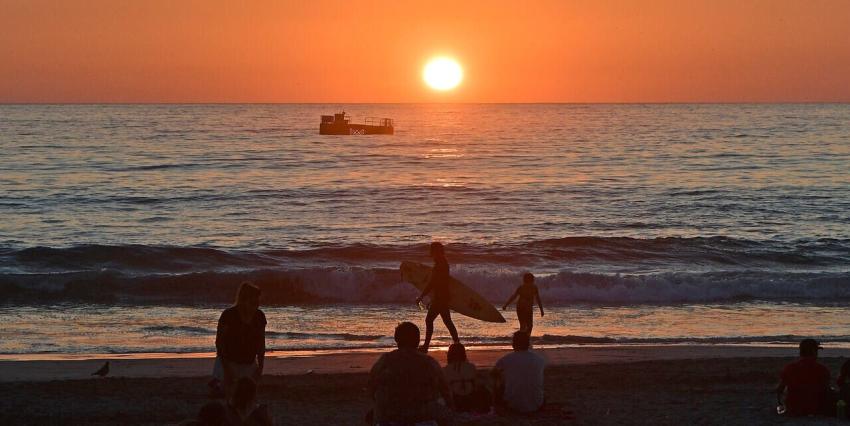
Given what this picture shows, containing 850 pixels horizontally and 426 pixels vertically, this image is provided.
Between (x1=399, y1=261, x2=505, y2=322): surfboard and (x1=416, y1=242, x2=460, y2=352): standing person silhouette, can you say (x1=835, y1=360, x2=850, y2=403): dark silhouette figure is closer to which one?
(x1=416, y1=242, x2=460, y2=352): standing person silhouette

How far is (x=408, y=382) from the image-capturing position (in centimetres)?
784

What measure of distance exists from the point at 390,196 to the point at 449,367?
36.0 metres

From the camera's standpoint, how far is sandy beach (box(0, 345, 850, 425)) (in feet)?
36.4

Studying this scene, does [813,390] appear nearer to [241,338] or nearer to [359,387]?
[359,387]

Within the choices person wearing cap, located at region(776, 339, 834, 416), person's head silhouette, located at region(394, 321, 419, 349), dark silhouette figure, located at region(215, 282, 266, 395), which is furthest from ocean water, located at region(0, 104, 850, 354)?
person's head silhouette, located at region(394, 321, 419, 349)

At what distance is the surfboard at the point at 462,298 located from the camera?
16.8 m

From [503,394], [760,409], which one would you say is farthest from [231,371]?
[760,409]

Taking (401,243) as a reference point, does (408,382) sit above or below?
above

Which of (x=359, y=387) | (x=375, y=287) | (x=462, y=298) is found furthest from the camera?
(x=375, y=287)

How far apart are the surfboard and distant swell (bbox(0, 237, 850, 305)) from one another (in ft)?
19.0

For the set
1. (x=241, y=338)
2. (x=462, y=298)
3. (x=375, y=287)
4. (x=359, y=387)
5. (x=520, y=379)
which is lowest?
(x=375, y=287)

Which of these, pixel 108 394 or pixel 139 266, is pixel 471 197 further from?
pixel 108 394

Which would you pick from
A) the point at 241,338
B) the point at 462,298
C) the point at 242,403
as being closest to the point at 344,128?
the point at 462,298

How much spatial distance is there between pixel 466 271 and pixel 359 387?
14.2 metres
